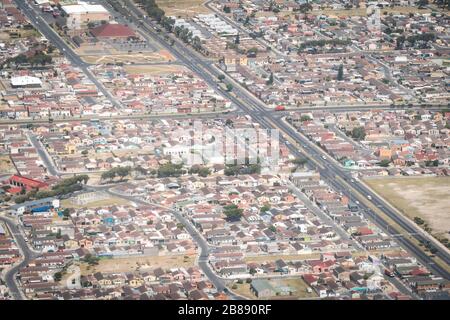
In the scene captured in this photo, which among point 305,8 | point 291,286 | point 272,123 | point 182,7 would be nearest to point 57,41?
point 182,7

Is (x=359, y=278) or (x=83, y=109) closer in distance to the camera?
(x=359, y=278)

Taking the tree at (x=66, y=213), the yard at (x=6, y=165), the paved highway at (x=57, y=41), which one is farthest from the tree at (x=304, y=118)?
the tree at (x=66, y=213)

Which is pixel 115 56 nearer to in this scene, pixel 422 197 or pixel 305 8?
pixel 305 8
